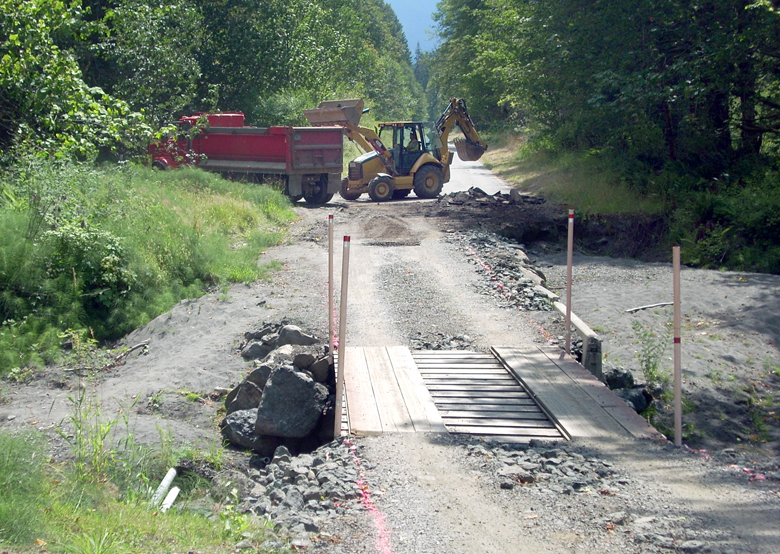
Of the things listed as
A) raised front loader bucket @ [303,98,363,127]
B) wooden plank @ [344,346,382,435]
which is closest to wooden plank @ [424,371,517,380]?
wooden plank @ [344,346,382,435]

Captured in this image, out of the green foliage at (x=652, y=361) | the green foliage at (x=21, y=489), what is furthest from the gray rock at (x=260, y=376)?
the green foliage at (x=652, y=361)

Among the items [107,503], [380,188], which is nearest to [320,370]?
[107,503]

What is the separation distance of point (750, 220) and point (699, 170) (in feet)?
13.1

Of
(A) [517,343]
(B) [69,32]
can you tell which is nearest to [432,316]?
(A) [517,343]

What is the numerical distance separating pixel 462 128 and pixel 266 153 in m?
8.04

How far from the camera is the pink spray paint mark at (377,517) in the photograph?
4.41m

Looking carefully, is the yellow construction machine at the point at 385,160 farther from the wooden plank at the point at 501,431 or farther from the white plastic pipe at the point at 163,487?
the white plastic pipe at the point at 163,487

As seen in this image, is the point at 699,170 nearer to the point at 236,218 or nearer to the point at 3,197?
the point at 236,218

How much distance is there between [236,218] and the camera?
15938 millimetres

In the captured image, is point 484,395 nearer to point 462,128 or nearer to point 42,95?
point 42,95

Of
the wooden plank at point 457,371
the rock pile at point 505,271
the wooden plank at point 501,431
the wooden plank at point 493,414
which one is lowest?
the wooden plank at point 501,431

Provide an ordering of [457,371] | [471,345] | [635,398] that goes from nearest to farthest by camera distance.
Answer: [457,371] < [635,398] < [471,345]

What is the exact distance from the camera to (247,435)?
22.9 ft

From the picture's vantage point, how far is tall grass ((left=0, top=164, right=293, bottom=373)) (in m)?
10.6
